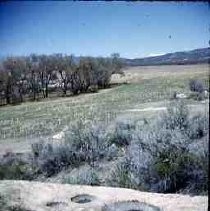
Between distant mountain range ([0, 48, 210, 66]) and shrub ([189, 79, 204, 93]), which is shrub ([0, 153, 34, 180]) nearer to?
distant mountain range ([0, 48, 210, 66])

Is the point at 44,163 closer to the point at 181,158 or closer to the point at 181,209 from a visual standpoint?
the point at 181,158

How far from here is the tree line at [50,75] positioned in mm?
30359

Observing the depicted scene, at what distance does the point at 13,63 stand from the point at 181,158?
24.5m

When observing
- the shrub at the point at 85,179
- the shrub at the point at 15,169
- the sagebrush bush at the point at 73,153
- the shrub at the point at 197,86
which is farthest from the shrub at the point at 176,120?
the shrub at the point at 197,86

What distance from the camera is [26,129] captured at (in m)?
20.8

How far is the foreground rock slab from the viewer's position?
705 centimetres

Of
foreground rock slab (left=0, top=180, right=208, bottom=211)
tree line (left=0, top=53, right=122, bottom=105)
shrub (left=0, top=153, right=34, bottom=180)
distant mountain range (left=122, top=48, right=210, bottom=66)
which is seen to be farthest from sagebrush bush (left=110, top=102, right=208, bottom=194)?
tree line (left=0, top=53, right=122, bottom=105)

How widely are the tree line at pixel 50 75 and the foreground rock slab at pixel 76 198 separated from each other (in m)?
21.4

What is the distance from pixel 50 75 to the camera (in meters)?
40.2

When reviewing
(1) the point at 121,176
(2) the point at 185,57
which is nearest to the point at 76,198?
(1) the point at 121,176

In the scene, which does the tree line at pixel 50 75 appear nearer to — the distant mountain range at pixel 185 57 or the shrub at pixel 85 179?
the distant mountain range at pixel 185 57

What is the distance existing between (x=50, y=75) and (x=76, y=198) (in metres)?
33.0

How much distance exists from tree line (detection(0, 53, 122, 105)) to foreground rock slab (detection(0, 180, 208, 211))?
841 inches

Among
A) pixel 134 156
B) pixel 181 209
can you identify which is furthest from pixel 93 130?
pixel 181 209
